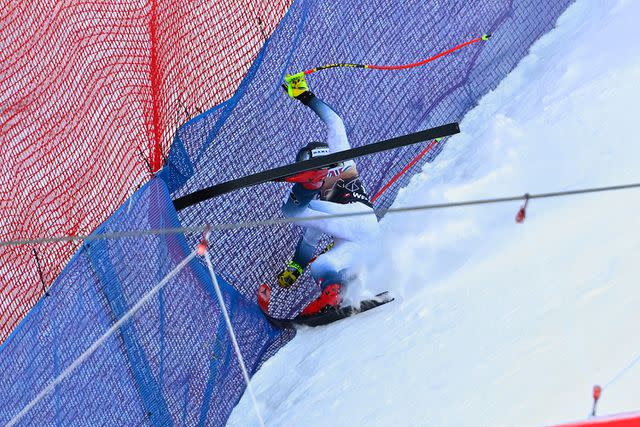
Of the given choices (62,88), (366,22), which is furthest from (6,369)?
(366,22)

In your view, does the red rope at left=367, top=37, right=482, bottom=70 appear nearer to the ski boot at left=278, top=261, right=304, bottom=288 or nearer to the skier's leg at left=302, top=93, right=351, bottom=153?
the skier's leg at left=302, top=93, right=351, bottom=153

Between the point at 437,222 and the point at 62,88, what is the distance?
6.02ft

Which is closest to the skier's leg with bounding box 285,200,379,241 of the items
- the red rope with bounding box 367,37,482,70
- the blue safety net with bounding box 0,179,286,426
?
the blue safety net with bounding box 0,179,286,426

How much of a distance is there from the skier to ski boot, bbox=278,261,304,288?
0.94 feet

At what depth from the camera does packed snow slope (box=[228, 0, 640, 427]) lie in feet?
12.5

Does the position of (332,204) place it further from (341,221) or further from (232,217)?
(232,217)

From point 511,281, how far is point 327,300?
0.86 m

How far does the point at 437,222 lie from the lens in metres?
5.17

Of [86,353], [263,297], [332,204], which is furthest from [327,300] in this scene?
[86,353]

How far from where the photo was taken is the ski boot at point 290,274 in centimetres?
519

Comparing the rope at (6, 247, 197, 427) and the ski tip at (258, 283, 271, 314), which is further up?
the rope at (6, 247, 197, 427)

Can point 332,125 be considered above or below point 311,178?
above

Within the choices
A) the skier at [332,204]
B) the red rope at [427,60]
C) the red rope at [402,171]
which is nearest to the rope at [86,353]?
the skier at [332,204]

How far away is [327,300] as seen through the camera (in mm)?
4895
